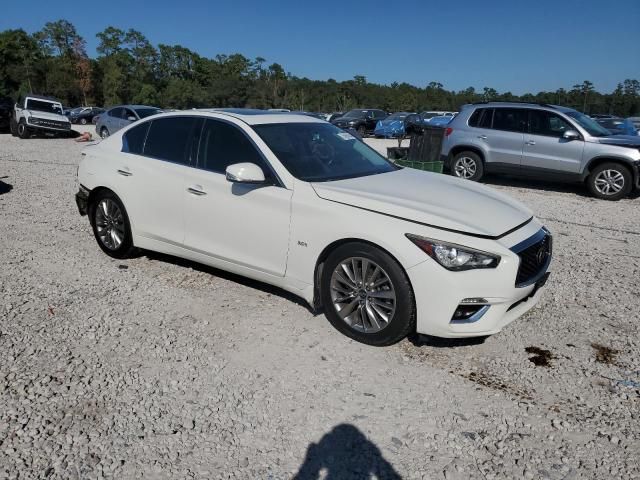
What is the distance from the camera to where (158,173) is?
4.74 meters

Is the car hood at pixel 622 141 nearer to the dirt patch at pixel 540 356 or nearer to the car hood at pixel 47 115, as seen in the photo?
the dirt patch at pixel 540 356

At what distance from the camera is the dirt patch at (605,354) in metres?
3.62

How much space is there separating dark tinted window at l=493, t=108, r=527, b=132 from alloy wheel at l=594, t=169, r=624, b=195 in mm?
1758

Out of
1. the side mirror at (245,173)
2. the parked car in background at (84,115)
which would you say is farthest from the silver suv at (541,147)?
the parked car in background at (84,115)

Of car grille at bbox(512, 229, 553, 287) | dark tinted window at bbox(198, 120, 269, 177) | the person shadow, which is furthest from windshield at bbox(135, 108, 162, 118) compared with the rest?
the person shadow

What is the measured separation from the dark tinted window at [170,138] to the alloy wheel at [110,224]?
75cm

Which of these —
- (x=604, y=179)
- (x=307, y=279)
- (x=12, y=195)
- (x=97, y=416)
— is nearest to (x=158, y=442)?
(x=97, y=416)

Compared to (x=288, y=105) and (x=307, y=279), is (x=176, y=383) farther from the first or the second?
(x=288, y=105)

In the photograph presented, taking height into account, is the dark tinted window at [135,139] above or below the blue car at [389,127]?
below

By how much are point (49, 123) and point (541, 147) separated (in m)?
19.0

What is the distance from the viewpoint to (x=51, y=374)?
3.32 meters

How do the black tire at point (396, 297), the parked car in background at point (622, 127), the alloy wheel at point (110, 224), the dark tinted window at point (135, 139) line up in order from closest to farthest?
1. the black tire at point (396, 297)
2. the dark tinted window at point (135, 139)
3. the alloy wheel at point (110, 224)
4. the parked car in background at point (622, 127)

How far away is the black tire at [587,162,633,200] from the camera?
31.3ft

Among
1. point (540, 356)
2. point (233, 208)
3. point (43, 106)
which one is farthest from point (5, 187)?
point (43, 106)
